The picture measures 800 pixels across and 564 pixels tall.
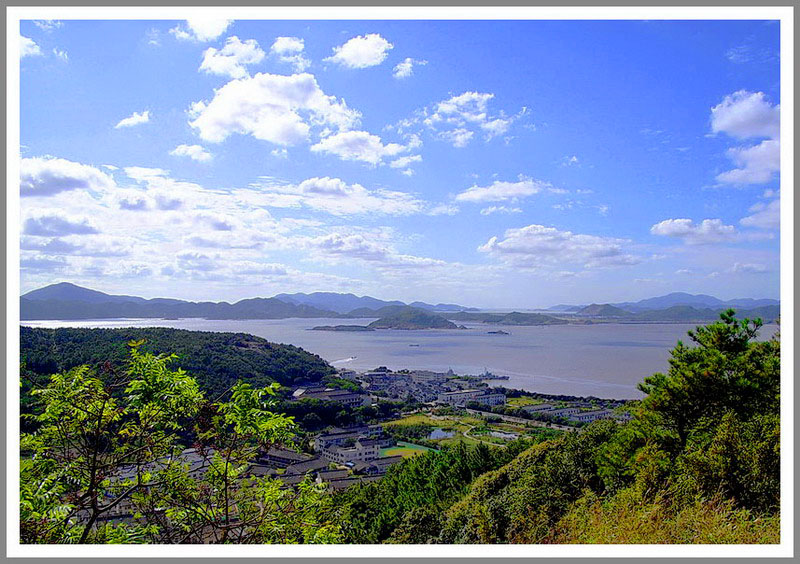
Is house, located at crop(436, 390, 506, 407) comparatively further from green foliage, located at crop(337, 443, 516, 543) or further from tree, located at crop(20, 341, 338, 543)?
tree, located at crop(20, 341, 338, 543)

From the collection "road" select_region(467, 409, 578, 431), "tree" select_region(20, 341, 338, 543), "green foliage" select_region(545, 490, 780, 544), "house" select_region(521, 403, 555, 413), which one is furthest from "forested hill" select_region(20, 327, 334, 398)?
"house" select_region(521, 403, 555, 413)

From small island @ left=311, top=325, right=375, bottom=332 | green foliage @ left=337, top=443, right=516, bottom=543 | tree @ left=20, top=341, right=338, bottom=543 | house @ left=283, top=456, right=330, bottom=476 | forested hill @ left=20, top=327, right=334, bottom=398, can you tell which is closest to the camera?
tree @ left=20, top=341, right=338, bottom=543

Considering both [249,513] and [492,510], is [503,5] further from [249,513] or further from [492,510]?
[492,510]

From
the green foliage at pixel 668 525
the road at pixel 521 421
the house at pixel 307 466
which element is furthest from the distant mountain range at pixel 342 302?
the green foliage at pixel 668 525

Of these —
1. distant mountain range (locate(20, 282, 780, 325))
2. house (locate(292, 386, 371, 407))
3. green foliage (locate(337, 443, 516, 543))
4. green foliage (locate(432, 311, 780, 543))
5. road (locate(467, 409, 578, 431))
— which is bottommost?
road (locate(467, 409, 578, 431))

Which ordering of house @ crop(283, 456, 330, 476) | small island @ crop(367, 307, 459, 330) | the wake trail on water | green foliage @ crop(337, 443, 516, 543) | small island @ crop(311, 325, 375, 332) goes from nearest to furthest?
1. house @ crop(283, 456, 330, 476)
2. green foliage @ crop(337, 443, 516, 543)
3. the wake trail on water
4. small island @ crop(367, 307, 459, 330)
5. small island @ crop(311, 325, 375, 332)

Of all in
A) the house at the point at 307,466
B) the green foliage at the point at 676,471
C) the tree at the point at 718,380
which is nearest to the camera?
the green foliage at the point at 676,471

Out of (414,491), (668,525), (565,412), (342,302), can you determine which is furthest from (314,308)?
(668,525)

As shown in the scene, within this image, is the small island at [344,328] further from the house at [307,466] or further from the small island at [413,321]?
the house at [307,466]
